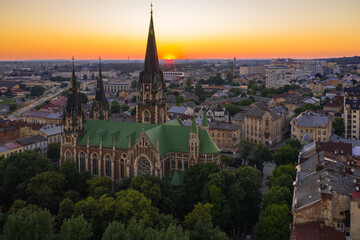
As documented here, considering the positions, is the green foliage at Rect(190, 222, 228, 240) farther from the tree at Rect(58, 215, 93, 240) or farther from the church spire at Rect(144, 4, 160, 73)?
the church spire at Rect(144, 4, 160, 73)

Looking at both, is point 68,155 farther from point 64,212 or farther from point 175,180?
point 175,180

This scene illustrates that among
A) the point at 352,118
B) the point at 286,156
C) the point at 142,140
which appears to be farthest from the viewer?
the point at 352,118

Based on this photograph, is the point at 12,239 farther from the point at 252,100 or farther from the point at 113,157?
the point at 252,100

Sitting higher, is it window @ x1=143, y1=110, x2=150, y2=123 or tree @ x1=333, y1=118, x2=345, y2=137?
window @ x1=143, y1=110, x2=150, y2=123

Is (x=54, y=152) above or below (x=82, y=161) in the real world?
below

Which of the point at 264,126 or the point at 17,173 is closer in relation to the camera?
the point at 17,173

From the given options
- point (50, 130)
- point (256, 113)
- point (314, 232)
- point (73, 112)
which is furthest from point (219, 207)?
point (50, 130)

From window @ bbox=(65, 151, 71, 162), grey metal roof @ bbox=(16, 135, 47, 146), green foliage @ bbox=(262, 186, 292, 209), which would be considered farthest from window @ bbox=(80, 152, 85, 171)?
green foliage @ bbox=(262, 186, 292, 209)
